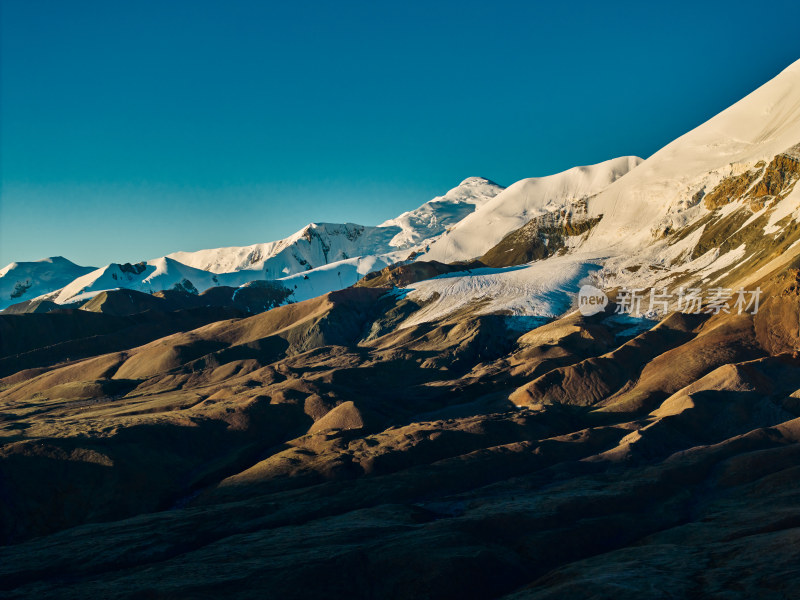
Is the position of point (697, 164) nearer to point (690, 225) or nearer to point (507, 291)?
point (690, 225)

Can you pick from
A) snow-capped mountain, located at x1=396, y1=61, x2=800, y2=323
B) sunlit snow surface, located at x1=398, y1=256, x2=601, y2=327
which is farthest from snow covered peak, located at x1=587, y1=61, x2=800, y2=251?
sunlit snow surface, located at x1=398, y1=256, x2=601, y2=327

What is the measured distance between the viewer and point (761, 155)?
131875mm

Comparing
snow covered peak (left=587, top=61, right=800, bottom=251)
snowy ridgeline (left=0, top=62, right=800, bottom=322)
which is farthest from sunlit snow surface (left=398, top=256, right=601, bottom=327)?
snow covered peak (left=587, top=61, right=800, bottom=251)

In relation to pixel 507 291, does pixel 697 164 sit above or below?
above

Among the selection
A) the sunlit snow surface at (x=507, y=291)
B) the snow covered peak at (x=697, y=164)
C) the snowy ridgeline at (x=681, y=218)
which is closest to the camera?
the sunlit snow surface at (x=507, y=291)

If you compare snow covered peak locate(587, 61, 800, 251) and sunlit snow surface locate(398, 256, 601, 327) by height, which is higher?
snow covered peak locate(587, 61, 800, 251)

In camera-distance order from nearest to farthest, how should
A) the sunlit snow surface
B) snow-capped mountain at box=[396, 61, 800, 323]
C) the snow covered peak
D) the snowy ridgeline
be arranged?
snow-capped mountain at box=[396, 61, 800, 323] < the sunlit snow surface < the snowy ridgeline < the snow covered peak

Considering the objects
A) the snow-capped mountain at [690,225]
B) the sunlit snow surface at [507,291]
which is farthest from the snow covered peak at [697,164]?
→ the sunlit snow surface at [507,291]

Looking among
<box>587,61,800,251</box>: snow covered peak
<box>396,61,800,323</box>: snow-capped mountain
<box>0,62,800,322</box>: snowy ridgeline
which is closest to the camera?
<box>396,61,800,323</box>: snow-capped mountain

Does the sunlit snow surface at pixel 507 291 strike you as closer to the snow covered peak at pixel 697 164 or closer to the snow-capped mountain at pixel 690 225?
the snow-capped mountain at pixel 690 225

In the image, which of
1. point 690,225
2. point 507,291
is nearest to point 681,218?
point 690,225

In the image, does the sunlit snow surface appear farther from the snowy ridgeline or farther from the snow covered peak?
the snow covered peak

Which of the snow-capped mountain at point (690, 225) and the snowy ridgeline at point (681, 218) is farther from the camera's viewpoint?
the snowy ridgeline at point (681, 218)

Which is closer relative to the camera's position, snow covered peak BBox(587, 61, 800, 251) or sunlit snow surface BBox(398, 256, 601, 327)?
sunlit snow surface BBox(398, 256, 601, 327)
